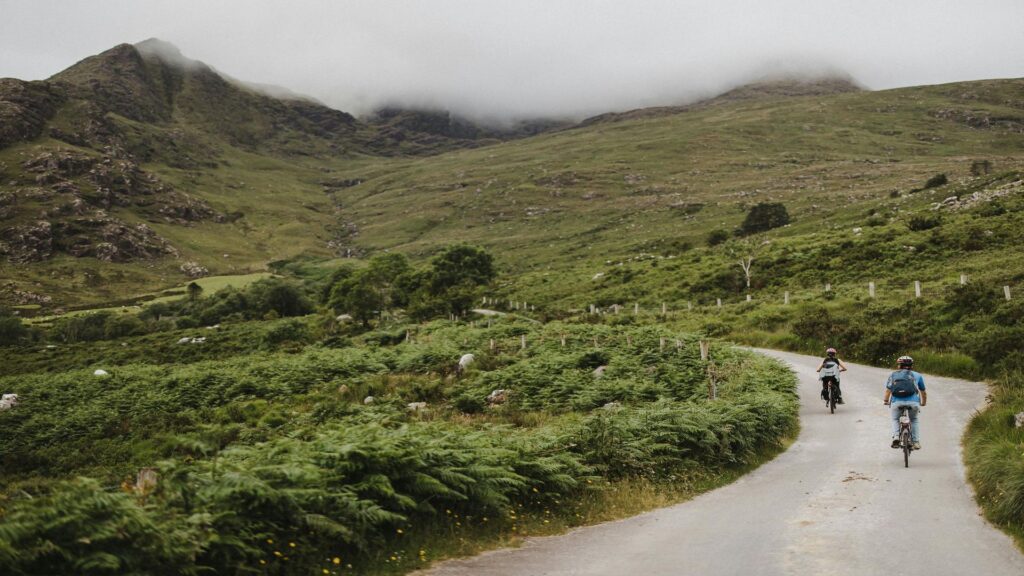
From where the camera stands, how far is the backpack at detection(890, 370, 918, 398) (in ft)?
52.0

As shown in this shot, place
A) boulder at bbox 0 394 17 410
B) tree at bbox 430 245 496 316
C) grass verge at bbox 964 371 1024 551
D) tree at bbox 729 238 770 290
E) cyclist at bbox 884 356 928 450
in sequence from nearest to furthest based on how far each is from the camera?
grass verge at bbox 964 371 1024 551 < cyclist at bbox 884 356 928 450 < boulder at bbox 0 394 17 410 < tree at bbox 729 238 770 290 < tree at bbox 430 245 496 316

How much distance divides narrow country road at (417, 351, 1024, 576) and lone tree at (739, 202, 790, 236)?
348 feet

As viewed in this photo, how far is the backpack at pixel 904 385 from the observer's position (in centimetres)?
1584

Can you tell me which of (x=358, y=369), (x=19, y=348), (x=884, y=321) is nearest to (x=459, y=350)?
(x=358, y=369)

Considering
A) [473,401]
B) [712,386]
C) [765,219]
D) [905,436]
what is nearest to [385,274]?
[765,219]

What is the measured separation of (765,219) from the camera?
11900 cm

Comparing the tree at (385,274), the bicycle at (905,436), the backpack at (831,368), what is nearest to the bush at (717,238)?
the tree at (385,274)

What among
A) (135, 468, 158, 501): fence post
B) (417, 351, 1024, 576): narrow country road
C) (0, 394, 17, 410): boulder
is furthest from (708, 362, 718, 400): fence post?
(0, 394, 17, 410): boulder

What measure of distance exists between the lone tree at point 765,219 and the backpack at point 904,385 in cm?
10622

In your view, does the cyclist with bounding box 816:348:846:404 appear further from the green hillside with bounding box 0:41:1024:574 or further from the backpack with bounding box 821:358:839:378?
the green hillside with bounding box 0:41:1024:574

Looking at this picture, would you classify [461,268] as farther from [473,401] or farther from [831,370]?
[831,370]

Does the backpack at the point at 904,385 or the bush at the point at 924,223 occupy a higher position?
the bush at the point at 924,223

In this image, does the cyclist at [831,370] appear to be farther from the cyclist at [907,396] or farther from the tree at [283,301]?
the tree at [283,301]

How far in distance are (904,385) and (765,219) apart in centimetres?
10981
